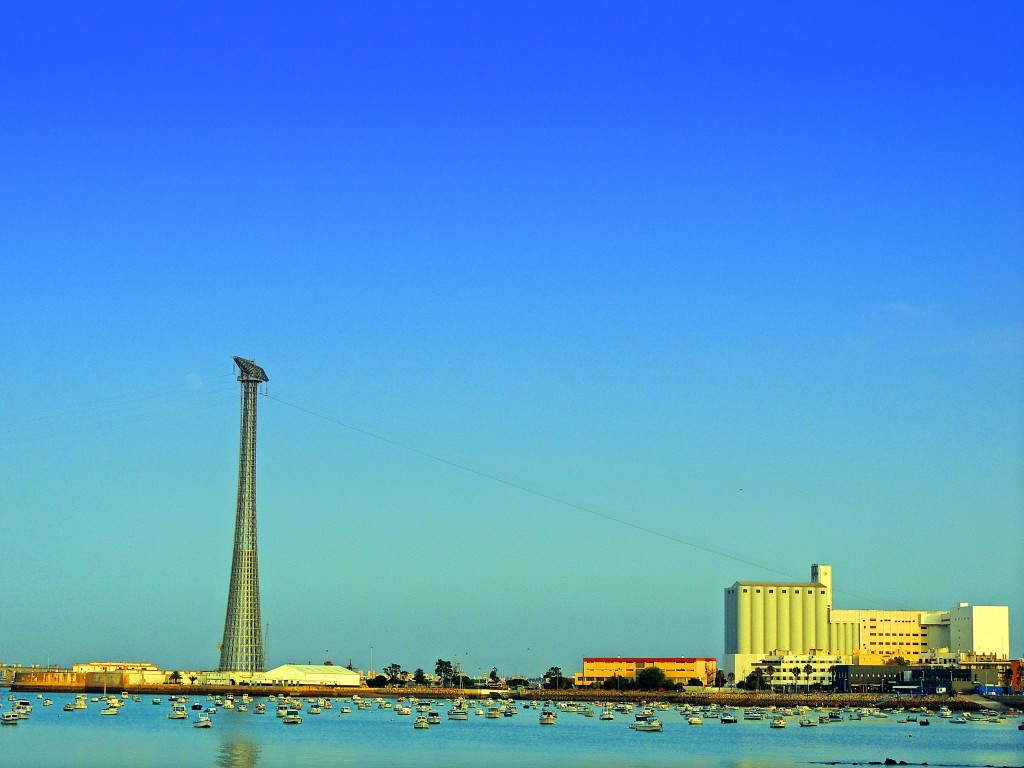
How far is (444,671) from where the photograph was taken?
194875 millimetres

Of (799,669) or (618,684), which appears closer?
(799,669)

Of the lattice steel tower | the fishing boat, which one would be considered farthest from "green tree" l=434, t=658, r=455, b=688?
the fishing boat

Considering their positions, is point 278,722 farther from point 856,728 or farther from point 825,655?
point 825,655

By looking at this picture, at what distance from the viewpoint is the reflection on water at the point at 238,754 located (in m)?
66.1

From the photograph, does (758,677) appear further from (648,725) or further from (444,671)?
(648,725)

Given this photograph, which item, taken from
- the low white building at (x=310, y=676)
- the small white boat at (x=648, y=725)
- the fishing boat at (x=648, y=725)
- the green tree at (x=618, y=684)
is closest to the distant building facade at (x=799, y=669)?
the green tree at (x=618, y=684)

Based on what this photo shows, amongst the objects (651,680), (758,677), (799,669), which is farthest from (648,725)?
(799,669)

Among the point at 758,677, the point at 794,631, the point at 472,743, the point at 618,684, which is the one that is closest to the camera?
the point at 472,743

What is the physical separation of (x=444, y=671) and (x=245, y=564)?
67.1 metres

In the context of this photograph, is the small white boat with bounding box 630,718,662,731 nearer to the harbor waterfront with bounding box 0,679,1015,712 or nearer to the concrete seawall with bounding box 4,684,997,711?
the concrete seawall with bounding box 4,684,997,711

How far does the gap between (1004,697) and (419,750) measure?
3724 inches

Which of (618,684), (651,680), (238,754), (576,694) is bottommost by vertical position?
(238,754)

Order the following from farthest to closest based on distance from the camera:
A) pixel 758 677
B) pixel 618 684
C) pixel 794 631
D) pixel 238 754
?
pixel 794 631 < pixel 618 684 < pixel 758 677 < pixel 238 754

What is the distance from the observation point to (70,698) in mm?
161250
